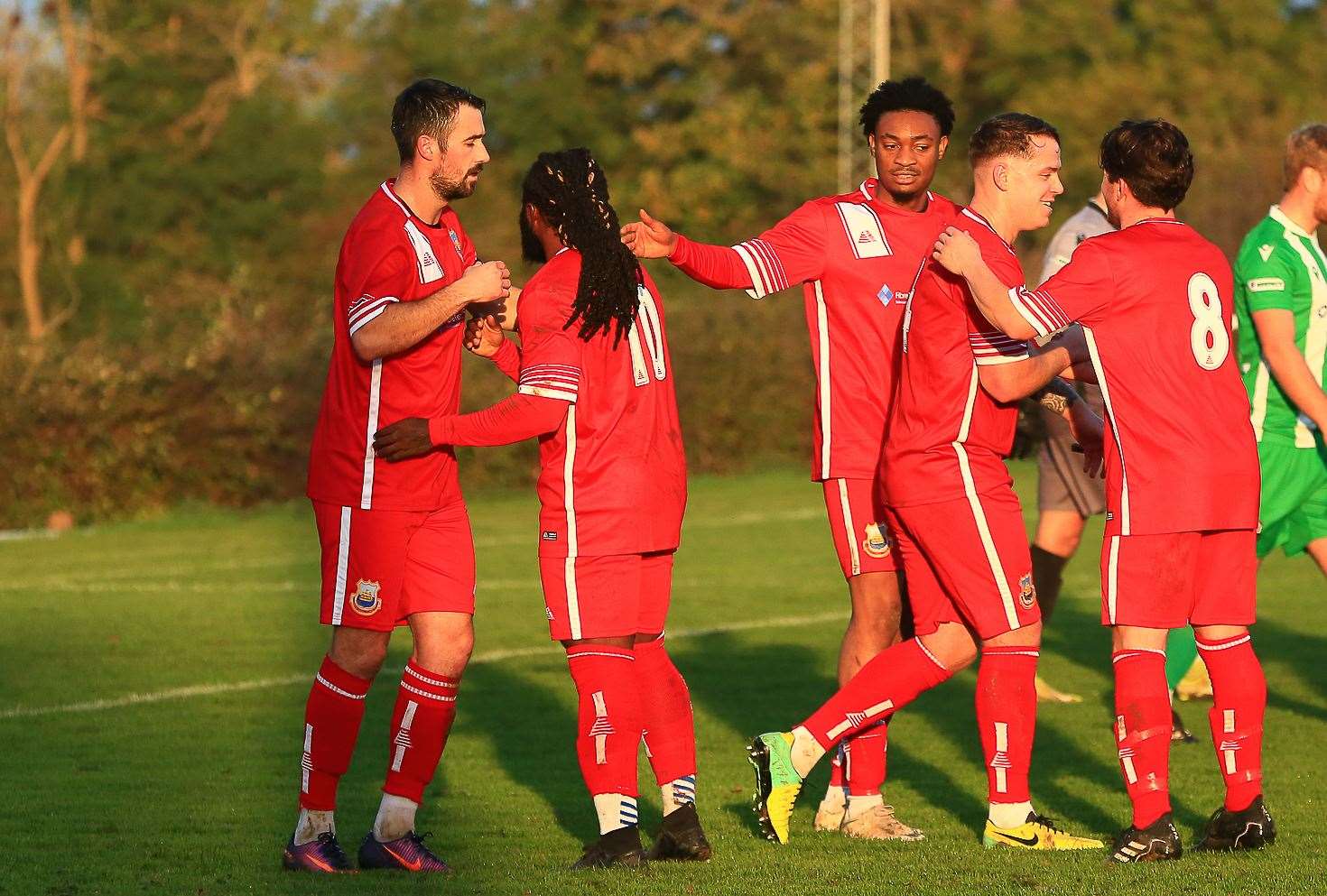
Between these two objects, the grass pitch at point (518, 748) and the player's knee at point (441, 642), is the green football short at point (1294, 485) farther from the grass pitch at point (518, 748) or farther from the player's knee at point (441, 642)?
the player's knee at point (441, 642)

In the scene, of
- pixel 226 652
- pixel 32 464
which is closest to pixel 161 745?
pixel 226 652

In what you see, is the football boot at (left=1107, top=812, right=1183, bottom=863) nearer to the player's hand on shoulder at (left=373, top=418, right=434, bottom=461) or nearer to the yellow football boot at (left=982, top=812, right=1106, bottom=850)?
the yellow football boot at (left=982, top=812, right=1106, bottom=850)

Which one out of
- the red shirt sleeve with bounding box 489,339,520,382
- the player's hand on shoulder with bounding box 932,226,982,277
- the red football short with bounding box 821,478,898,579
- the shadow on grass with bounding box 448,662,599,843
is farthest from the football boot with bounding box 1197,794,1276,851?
the red shirt sleeve with bounding box 489,339,520,382

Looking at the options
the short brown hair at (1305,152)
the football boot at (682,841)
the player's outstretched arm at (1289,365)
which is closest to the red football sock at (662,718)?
the football boot at (682,841)

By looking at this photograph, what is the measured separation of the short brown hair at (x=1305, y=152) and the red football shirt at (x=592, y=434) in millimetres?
3118

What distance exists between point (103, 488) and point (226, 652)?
959cm

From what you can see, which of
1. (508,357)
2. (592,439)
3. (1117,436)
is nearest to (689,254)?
(508,357)

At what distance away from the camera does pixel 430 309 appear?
18.8 feet

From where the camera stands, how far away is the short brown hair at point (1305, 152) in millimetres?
7637

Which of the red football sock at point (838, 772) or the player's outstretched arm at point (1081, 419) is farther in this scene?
the red football sock at point (838, 772)

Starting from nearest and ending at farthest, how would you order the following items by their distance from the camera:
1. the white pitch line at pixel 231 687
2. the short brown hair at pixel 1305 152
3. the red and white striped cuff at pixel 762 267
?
1. the red and white striped cuff at pixel 762 267
2. the short brown hair at pixel 1305 152
3. the white pitch line at pixel 231 687

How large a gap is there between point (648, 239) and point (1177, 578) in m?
1.84

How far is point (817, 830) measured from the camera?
660cm

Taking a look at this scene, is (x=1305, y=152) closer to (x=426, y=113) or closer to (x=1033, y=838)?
(x=1033, y=838)
